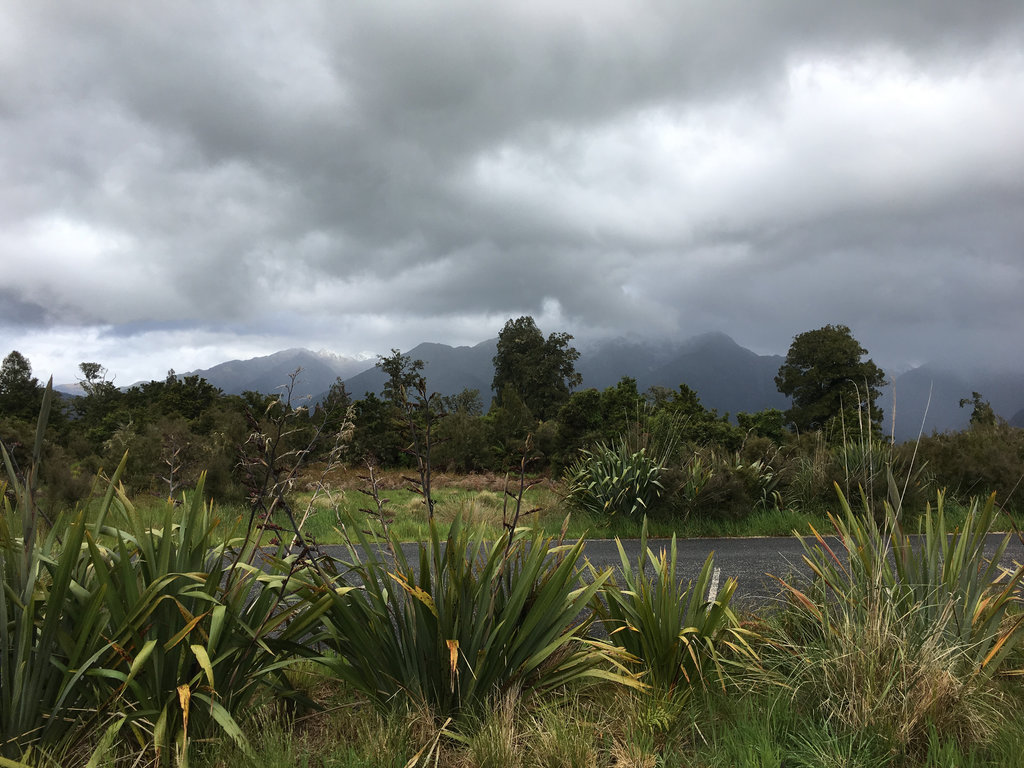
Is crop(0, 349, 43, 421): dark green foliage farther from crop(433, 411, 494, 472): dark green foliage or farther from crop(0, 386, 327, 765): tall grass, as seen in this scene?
crop(0, 386, 327, 765): tall grass

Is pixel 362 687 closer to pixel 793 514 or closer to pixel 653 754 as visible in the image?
pixel 653 754

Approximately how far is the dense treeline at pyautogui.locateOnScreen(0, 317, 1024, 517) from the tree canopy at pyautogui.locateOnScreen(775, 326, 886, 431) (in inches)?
4.5

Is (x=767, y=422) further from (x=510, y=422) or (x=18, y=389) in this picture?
(x=18, y=389)

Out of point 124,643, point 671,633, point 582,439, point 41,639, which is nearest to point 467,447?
point 582,439

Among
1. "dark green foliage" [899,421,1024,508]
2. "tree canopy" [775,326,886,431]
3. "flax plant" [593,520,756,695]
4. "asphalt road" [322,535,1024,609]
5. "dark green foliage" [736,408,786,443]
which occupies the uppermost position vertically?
"tree canopy" [775,326,886,431]

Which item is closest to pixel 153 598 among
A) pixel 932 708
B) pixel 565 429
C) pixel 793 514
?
pixel 932 708

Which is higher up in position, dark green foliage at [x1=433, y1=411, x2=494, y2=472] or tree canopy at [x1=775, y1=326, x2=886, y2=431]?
tree canopy at [x1=775, y1=326, x2=886, y2=431]

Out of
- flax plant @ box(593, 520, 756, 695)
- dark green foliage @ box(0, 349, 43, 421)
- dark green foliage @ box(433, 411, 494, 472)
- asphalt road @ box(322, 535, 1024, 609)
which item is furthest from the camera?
dark green foliage @ box(0, 349, 43, 421)

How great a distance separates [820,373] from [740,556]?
44545 millimetres

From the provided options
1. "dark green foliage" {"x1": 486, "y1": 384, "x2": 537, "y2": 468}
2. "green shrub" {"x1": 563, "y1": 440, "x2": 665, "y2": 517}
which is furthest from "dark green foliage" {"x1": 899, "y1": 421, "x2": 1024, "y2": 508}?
"dark green foliage" {"x1": 486, "y1": 384, "x2": 537, "y2": 468}

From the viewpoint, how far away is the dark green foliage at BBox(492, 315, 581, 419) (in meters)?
55.9

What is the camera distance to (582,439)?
2208 cm

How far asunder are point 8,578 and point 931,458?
16.4 meters

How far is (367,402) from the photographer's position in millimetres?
33156
